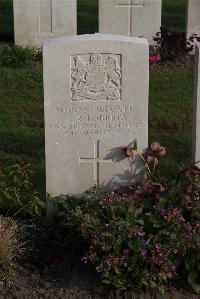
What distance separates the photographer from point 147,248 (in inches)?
197

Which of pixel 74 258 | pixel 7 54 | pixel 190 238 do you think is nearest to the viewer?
pixel 190 238

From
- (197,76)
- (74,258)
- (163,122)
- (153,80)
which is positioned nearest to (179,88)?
(153,80)

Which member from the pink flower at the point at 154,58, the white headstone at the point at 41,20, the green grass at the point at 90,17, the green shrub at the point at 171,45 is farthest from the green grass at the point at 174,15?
the pink flower at the point at 154,58

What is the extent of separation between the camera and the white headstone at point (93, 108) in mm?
5527

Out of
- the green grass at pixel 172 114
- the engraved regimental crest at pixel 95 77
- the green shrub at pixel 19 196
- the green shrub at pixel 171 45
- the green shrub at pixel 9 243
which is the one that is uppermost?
the green shrub at pixel 171 45

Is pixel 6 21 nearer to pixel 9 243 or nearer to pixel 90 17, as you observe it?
pixel 90 17

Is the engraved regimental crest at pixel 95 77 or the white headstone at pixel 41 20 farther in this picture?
the white headstone at pixel 41 20

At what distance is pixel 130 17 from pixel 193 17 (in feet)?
3.26

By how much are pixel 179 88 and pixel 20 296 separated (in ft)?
17.8

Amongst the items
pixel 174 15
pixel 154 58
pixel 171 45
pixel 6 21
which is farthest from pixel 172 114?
pixel 174 15

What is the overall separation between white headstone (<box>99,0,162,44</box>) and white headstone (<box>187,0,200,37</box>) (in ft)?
1.53

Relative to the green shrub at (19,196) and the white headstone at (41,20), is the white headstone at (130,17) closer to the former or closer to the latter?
the white headstone at (41,20)

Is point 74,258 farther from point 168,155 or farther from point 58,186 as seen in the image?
point 168,155

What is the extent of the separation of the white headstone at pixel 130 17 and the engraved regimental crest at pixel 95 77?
6188 mm
